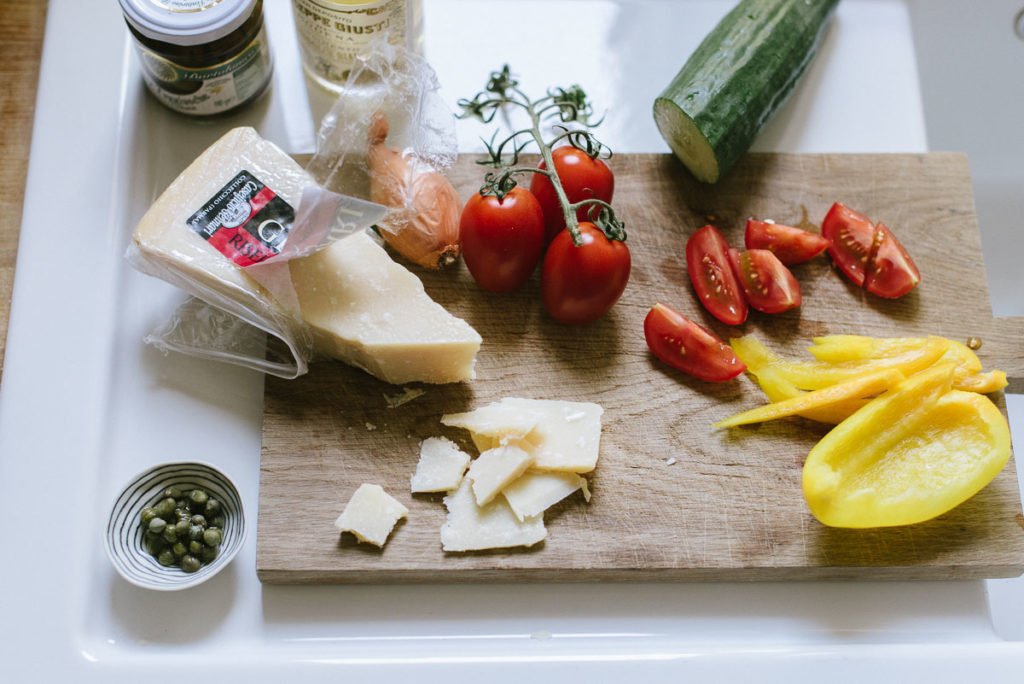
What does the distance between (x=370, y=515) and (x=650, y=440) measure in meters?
0.45

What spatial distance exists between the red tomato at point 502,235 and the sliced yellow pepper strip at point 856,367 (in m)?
0.45

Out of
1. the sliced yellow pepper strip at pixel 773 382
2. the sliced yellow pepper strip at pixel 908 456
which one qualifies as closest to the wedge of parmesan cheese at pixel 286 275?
the sliced yellow pepper strip at pixel 773 382

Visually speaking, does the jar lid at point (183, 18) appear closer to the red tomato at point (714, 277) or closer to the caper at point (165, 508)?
the caper at point (165, 508)

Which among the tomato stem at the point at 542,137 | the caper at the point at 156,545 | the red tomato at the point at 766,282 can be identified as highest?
the tomato stem at the point at 542,137

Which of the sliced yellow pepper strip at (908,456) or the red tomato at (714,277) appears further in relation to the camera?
the red tomato at (714,277)

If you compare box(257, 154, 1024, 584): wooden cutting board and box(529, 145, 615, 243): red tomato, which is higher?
box(529, 145, 615, 243): red tomato

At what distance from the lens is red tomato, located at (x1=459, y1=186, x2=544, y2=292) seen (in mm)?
1476

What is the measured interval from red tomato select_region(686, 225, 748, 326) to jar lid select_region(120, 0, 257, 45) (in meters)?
0.83

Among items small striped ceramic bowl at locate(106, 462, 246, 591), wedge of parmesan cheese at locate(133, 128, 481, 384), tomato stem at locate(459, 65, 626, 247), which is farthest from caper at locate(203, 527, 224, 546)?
tomato stem at locate(459, 65, 626, 247)

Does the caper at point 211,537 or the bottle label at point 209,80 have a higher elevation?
the bottle label at point 209,80

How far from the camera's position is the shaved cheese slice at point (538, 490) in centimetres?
141

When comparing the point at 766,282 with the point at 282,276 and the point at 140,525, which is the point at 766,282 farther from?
the point at 140,525

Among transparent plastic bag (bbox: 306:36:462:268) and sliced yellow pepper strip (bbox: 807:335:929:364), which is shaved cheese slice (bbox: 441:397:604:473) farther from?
sliced yellow pepper strip (bbox: 807:335:929:364)

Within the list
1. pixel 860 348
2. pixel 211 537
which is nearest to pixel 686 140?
pixel 860 348
